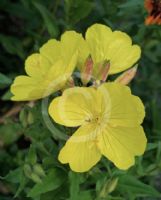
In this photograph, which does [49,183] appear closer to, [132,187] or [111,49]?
[132,187]

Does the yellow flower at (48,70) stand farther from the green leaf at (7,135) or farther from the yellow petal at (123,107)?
the green leaf at (7,135)

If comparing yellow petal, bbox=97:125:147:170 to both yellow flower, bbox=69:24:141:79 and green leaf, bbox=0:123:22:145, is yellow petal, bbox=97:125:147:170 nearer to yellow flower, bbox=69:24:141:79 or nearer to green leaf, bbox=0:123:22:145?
yellow flower, bbox=69:24:141:79

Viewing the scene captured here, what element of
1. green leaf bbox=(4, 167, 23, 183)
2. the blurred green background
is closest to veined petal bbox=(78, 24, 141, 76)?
the blurred green background

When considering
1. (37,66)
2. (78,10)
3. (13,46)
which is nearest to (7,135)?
(13,46)

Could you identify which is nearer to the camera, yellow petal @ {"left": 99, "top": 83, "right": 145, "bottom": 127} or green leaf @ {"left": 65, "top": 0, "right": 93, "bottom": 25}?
yellow petal @ {"left": 99, "top": 83, "right": 145, "bottom": 127}

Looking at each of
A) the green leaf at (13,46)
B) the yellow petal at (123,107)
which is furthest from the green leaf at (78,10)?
the yellow petal at (123,107)

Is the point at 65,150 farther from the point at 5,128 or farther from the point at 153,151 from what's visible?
the point at 5,128

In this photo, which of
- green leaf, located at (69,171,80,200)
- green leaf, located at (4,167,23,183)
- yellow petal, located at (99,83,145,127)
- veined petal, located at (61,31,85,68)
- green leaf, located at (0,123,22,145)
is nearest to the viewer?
yellow petal, located at (99,83,145,127)
